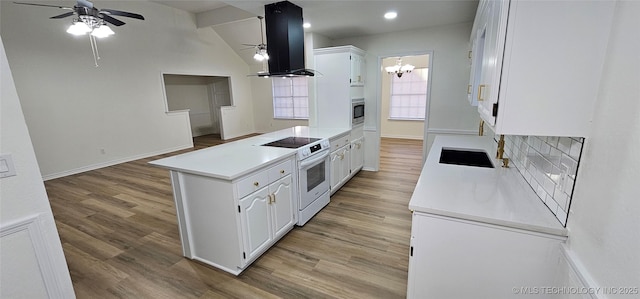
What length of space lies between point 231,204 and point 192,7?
19.9ft

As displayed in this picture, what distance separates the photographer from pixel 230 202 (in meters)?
1.92

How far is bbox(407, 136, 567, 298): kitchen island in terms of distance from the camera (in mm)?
1196

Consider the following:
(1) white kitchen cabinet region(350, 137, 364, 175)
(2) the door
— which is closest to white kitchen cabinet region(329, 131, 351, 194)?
(1) white kitchen cabinet region(350, 137, 364, 175)

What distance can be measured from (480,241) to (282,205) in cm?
166

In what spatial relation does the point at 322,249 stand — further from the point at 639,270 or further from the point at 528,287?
the point at 639,270

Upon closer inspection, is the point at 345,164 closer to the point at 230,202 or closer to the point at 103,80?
the point at 230,202

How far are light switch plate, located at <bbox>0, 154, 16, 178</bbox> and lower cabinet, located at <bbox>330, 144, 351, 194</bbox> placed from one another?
2705 mm

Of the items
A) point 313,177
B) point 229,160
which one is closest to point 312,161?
point 313,177

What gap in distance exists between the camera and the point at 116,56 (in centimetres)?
525

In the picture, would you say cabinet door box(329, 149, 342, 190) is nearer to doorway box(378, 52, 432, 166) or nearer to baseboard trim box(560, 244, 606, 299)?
baseboard trim box(560, 244, 606, 299)

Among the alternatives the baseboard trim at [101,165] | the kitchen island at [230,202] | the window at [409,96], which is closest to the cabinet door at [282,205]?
the kitchen island at [230,202]

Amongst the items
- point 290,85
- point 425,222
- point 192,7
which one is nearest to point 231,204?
point 425,222

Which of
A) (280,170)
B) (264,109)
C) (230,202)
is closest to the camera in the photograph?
(230,202)

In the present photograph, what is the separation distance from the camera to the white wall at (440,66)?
3.95m
